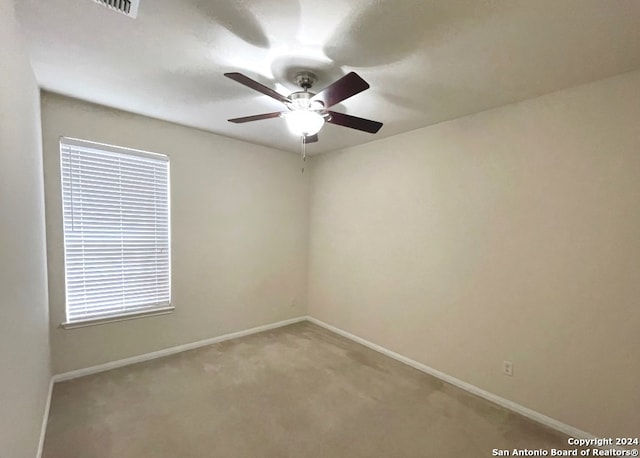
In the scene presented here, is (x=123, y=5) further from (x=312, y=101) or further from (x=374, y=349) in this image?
(x=374, y=349)

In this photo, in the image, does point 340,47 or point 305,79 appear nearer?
point 340,47

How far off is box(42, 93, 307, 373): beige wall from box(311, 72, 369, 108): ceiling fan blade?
6.86ft

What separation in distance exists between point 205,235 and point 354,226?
72.9 inches

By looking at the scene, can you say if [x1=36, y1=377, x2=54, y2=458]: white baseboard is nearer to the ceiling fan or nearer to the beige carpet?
the beige carpet

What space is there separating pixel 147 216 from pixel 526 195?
140 inches

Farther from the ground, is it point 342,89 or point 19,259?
point 342,89

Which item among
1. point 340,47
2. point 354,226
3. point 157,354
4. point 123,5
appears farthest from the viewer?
point 354,226

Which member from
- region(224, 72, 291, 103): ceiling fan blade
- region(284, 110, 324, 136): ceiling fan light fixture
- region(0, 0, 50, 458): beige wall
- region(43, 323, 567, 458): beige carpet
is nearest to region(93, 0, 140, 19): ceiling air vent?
region(0, 0, 50, 458): beige wall

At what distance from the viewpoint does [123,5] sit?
54.3 inches

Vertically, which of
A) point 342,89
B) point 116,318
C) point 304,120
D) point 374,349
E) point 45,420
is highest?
point 342,89

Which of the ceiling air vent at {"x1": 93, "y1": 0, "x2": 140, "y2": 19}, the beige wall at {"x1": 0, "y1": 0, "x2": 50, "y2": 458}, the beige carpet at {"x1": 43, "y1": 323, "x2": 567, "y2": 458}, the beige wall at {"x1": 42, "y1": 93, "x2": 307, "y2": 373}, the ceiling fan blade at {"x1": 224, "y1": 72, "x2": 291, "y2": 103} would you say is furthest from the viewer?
the beige wall at {"x1": 42, "y1": 93, "x2": 307, "y2": 373}

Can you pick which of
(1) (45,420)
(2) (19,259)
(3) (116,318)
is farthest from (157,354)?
(2) (19,259)

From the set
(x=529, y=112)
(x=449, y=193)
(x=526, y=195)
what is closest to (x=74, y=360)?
(x=449, y=193)

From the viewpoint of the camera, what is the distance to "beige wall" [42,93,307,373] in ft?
8.43
